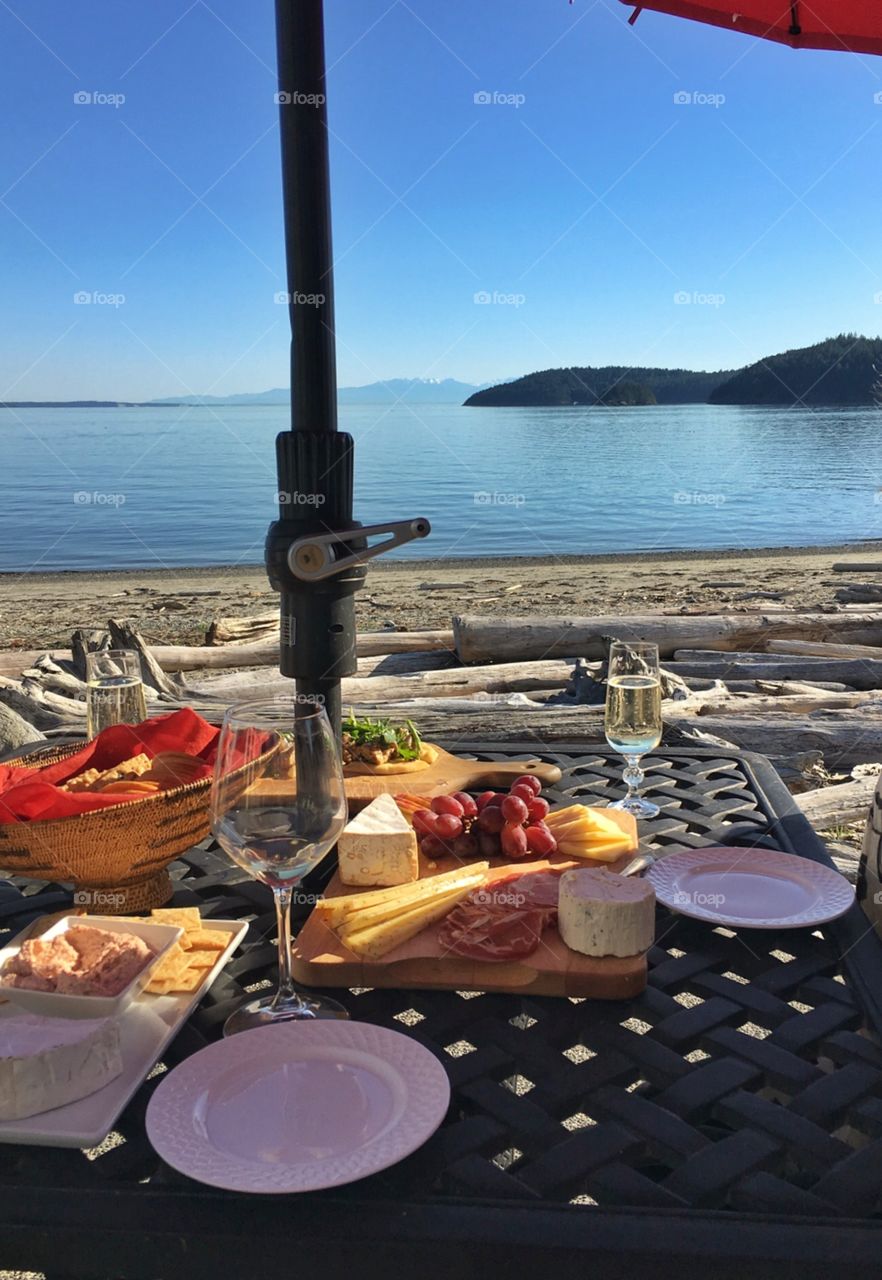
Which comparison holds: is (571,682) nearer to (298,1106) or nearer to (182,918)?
(182,918)

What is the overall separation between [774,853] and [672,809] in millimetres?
367

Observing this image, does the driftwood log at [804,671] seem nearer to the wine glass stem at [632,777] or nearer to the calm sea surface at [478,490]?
the calm sea surface at [478,490]

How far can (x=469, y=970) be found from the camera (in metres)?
1.34

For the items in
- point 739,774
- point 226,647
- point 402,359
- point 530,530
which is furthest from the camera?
point 402,359

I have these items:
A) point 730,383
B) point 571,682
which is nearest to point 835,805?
point 571,682

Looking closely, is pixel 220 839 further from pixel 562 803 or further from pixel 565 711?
pixel 565 711

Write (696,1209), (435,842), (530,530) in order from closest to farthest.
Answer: (696,1209) → (435,842) → (530,530)

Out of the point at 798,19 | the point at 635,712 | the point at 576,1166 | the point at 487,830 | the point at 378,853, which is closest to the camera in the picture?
the point at 576,1166

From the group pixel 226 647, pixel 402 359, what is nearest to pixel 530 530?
pixel 226 647

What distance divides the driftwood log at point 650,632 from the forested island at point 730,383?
62.7m

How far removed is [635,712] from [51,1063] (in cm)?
139

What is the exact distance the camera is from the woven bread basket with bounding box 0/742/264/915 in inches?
54.3

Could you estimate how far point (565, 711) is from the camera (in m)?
4.11

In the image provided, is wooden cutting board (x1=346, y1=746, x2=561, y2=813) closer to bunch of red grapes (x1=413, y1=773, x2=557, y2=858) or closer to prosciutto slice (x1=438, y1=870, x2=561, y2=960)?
bunch of red grapes (x1=413, y1=773, x2=557, y2=858)
